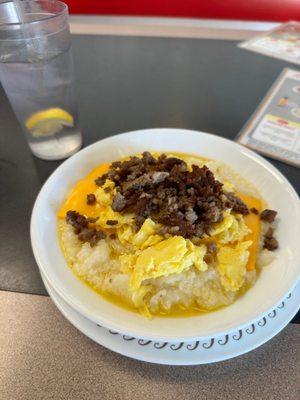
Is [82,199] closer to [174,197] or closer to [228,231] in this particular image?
[174,197]

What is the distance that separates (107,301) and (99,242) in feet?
0.75

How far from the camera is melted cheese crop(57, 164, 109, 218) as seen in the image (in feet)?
3.90

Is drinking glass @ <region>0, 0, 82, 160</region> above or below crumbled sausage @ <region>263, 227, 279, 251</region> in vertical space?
above

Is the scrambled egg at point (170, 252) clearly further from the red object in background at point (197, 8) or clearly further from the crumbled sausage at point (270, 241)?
the red object in background at point (197, 8)

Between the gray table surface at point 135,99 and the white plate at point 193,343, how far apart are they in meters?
0.31

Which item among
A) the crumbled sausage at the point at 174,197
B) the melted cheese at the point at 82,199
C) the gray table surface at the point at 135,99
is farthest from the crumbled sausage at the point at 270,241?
the melted cheese at the point at 82,199

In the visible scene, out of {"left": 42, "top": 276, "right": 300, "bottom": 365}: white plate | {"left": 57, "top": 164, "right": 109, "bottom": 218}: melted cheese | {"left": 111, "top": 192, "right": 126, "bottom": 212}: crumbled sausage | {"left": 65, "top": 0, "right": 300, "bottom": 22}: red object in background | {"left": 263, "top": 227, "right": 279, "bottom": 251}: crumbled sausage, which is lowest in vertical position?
{"left": 42, "top": 276, "right": 300, "bottom": 365}: white plate

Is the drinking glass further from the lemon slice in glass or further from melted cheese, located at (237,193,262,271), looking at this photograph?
melted cheese, located at (237,193,262,271)

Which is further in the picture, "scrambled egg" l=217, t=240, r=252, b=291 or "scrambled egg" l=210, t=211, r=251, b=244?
"scrambled egg" l=210, t=211, r=251, b=244

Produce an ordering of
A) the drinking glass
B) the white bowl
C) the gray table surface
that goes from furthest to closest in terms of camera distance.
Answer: the gray table surface
the drinking glass
the white bowl

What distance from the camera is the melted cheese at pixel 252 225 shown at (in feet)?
3.44

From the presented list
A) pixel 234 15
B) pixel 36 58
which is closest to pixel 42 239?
pixel 36 58

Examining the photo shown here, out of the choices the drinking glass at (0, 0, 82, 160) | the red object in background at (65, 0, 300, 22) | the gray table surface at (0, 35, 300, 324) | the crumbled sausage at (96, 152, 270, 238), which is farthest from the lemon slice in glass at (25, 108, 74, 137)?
the red object in background at (65, 0, 300, 22)

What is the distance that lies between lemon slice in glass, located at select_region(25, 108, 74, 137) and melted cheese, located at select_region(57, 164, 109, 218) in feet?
1.14
